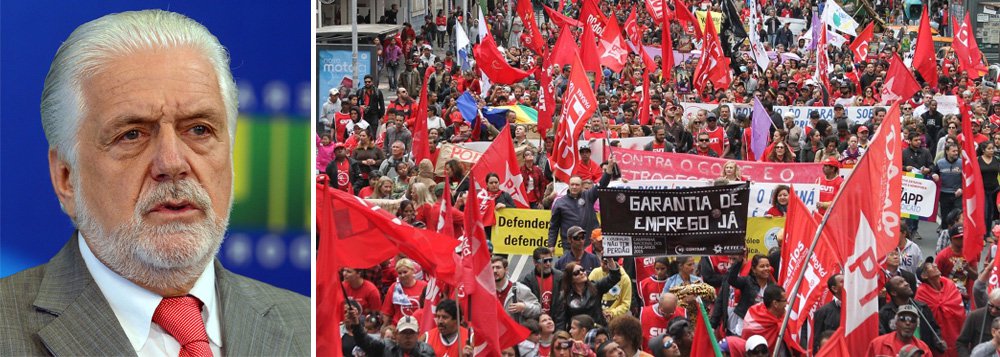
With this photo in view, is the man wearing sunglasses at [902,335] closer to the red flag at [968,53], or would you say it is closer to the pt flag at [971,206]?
the pt flag at [971,206]

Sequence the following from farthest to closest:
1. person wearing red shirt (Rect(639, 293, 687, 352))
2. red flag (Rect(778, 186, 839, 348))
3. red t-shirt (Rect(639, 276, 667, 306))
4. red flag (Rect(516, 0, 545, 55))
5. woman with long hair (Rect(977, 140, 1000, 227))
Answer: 1. red flag (Rect(516, 0, 545, 55))
2. woman with long hair (Rect(977, 140, 1000, 227))
3. red t-shirt (Rect(639, 276, 667, 306))
4. person wearing red shirt (Rect(639, 293, 687, 352))
5. red flag (Rect(778, 186, 839, 348))

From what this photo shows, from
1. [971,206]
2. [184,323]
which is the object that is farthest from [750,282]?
[184,323]

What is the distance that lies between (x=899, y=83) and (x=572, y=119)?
8.51 meters

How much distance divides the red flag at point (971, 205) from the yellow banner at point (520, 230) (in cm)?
310

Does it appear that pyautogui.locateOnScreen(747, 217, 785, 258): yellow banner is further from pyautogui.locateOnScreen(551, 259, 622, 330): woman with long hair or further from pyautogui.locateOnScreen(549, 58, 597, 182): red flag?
pyautogui.locateOnScreen(549, 58, 597, 182): red flag

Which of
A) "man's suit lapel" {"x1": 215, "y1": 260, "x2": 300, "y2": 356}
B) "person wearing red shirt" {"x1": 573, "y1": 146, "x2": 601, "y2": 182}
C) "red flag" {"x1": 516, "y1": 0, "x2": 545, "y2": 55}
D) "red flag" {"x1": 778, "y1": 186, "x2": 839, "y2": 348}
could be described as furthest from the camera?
"red flag" {"x1": 516, "y1": 0, "x2": 545, "y2": 55}

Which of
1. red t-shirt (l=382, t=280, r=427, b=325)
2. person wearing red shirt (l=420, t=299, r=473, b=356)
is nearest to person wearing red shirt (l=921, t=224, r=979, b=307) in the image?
red t-shirt (l=382, t=280, r=427, b=325)

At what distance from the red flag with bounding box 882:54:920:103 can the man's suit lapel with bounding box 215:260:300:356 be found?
19.5 m

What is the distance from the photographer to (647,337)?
909 cm

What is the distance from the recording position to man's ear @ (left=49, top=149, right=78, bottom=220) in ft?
9.28

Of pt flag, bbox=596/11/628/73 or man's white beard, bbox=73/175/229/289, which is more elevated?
man's white beard, bbox=73/175/229/289

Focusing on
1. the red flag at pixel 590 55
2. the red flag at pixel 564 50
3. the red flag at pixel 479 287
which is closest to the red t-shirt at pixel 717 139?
the red flag at pixel 564 50

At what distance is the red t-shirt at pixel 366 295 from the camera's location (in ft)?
30.5

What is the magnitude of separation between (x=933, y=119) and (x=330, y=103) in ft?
25.1
